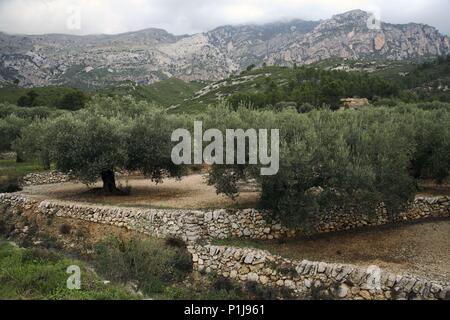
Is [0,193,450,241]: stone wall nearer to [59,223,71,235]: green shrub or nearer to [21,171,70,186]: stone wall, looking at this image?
[59,223,71,235]: green shrub

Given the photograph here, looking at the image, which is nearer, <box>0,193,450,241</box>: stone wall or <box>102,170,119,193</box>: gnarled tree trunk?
<box>0,193,450,241</box>: stone wall

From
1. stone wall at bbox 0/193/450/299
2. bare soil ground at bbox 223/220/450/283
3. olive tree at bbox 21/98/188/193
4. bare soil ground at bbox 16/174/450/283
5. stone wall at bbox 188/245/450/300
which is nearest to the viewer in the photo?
stone wall at bbox 188/245/450/300

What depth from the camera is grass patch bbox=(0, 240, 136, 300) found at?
13539mm

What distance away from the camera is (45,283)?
14594 millimetres

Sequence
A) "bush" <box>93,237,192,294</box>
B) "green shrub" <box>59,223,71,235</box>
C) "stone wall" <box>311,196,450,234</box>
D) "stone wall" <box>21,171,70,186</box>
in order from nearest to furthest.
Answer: "bush" <box>93,237,192,294</box>, "stone wall" <box>311,196,450,234</box>, "green shrub" <box>59,223,71,235</box>, "stone wall" <box>21,171,70,186</box>

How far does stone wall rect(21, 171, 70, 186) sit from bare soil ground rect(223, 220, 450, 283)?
2352 cm

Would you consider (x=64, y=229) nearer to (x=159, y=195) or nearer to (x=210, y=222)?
(x=159, y=195)

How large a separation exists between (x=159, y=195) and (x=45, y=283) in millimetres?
15633

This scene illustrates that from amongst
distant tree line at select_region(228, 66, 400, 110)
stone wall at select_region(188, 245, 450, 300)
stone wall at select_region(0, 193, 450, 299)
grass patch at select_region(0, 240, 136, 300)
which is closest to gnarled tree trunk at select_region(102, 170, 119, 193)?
Result: stone wall at select_region(0, 193, 450, 299)

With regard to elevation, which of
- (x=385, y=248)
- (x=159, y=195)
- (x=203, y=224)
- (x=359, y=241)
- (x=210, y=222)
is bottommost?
(x=385, y=248)

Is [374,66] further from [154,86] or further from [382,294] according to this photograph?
[382,294]

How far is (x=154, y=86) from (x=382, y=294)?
190m

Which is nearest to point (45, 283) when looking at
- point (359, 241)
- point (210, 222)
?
point (210, 222)
